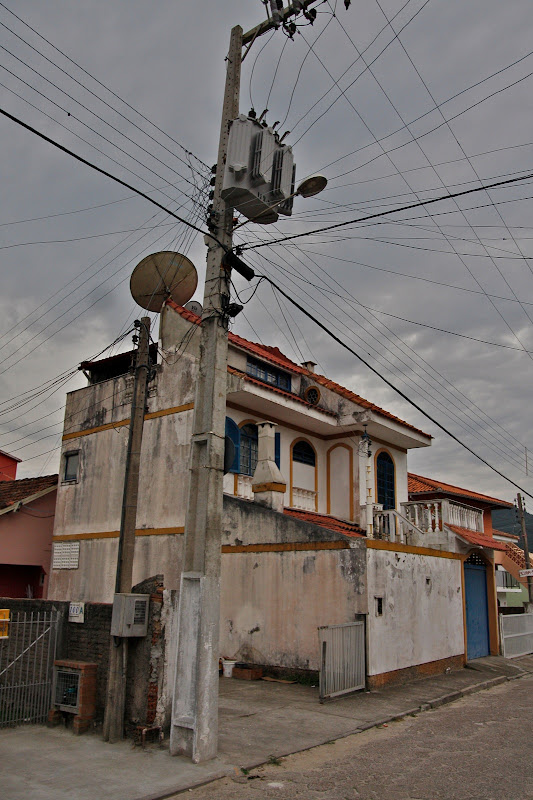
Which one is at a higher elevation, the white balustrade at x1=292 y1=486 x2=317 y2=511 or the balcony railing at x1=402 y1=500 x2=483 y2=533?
the white balustrade at x1=292 y1=486 x2=317 y2=511

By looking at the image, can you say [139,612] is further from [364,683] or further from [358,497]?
[358,497]

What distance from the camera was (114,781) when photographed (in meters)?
7.00

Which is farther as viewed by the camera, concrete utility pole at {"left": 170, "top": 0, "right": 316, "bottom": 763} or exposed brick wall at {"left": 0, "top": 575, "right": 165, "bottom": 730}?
exposed brick wall at {"left": 0, "top": 575, "right": 165, "bottom": 730}

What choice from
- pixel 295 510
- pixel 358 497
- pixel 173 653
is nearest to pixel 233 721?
pixel 173 653

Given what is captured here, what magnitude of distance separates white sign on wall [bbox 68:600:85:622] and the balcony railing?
10969 millimetres

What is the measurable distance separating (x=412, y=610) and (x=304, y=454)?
6.50 metres

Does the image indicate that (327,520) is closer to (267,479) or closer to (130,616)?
(267,479)

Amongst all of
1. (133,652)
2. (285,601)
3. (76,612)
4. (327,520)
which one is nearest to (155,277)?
(285,601)

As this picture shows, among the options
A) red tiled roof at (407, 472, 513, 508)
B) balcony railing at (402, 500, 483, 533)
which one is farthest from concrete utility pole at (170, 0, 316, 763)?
red tiled roof at (407, 472, 513, 508)

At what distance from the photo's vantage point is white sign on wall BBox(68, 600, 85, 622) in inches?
383

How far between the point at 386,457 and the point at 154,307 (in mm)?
9955

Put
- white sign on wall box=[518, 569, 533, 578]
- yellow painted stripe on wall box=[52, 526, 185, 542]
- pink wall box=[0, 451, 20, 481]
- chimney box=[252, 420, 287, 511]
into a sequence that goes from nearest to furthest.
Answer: yellow painted stripe on wall box=[52, 526, 185, 542]
chimney box=[252, 420, 287, 511]
white sign on wall box=[518, 569, 533, 578]
pink wall box=[0, 451, 20, 481]

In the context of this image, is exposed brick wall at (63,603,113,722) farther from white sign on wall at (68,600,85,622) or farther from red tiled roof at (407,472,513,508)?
red tiled roof at (407,472,513,508)

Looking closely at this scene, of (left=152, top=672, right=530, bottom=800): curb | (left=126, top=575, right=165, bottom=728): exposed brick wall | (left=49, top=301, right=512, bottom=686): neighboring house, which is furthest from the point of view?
(left=49, top=301, right=512, bottom=686): neighboring house
